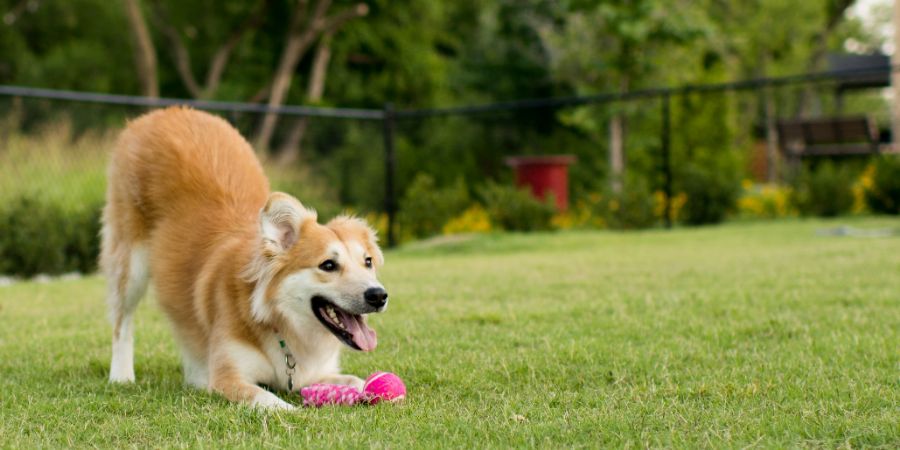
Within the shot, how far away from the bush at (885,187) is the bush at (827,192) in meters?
0.39

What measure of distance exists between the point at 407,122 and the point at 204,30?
1029cm

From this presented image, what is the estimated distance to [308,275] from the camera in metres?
3.91

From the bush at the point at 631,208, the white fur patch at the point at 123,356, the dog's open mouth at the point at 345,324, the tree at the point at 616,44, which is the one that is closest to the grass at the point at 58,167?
the bush at the point at 631,208

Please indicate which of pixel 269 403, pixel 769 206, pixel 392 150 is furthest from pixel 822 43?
pixel 269 403

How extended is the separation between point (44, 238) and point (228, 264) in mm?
6930

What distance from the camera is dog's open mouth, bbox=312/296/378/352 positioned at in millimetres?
3891

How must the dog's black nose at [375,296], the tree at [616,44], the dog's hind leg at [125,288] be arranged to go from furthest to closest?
the tree at [616,44] < the dog's hind leg at [125,288] < the dog's black nose at [375,296]

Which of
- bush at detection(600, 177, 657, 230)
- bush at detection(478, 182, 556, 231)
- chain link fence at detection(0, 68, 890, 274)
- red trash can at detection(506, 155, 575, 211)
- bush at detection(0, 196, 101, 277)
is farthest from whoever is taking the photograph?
red trash can at detection(506, 155, 575, 211)

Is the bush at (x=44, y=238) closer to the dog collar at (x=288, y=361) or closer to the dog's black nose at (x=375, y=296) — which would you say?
the dog collar at (x=288, y=361)

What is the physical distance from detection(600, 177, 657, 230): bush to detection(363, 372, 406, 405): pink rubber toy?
11.0m

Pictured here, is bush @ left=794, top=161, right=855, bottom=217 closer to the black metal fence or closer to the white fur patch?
the black metal fence

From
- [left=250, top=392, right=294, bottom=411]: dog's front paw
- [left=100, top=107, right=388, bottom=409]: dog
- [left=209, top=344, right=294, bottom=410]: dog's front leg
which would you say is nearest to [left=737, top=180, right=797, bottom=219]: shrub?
[left=100, top=107, right=388, bottom=409]: dog

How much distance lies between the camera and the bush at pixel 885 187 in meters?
13.9

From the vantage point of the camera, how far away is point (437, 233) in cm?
1489
